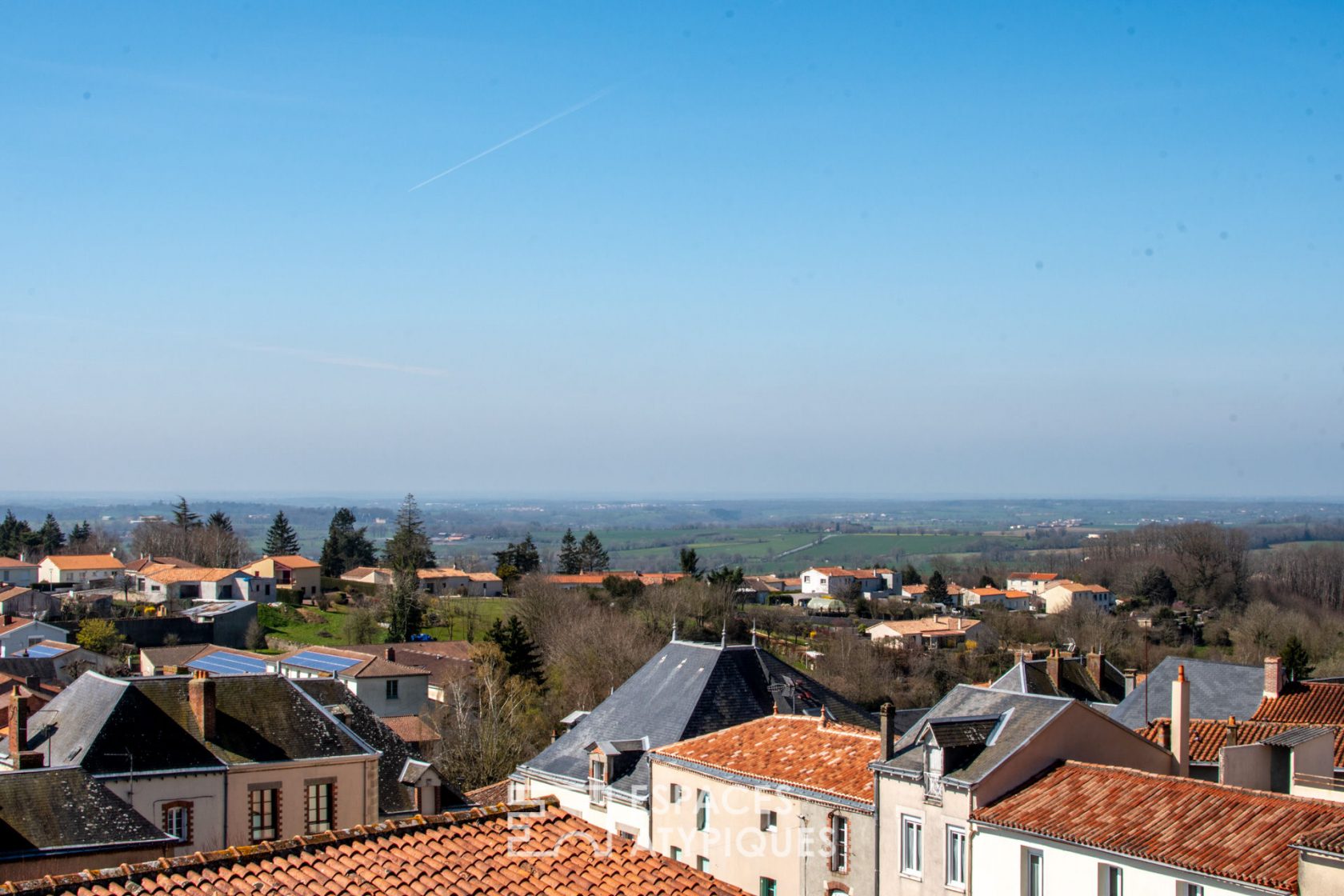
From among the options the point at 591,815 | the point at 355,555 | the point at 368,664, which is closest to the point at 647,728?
the point at 591,815

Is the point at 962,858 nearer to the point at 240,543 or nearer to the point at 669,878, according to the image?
the point at 669,878

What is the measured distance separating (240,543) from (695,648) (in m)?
97.8

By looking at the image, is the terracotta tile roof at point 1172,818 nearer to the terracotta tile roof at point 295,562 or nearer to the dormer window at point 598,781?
the dormer window at point 598,781

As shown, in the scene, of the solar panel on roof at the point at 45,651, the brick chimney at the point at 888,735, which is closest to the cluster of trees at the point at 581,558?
the solar panel on roof at the point at 45,651

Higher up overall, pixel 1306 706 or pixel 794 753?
pixel 794 753

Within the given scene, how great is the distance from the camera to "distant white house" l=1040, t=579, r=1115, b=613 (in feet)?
361

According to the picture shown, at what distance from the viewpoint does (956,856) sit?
19.6 metres

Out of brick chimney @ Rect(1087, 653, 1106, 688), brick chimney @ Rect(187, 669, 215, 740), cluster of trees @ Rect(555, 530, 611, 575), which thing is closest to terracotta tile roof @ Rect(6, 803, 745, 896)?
brick chimney @ Rect(187, 669, 215, 740)

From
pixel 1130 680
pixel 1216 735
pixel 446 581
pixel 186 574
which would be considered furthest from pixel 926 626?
pixel 1216 735

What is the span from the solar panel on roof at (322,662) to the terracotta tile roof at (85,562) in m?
46.8

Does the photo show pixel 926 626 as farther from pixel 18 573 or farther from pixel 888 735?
pixel 18 573

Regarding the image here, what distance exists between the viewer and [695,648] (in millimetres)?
32656

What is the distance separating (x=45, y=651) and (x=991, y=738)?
179 feet

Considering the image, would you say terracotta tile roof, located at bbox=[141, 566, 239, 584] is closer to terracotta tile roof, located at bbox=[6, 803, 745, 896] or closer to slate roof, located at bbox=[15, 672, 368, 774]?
slate roof, located at bbox=[15, 672, 368, 774]
